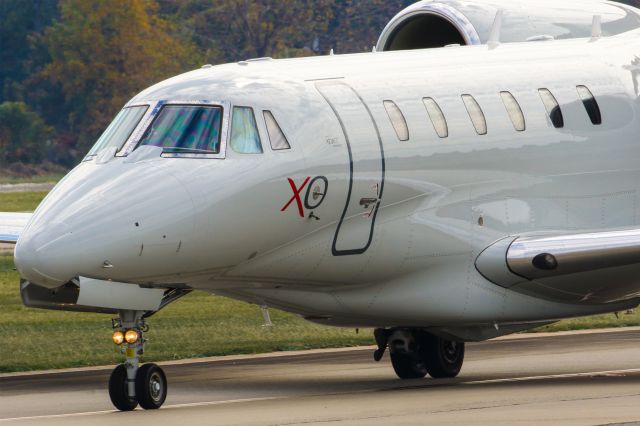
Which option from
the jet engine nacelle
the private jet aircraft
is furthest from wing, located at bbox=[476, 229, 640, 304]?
the jet engine nacelle

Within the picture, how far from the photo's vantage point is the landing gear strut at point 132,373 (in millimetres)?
19891

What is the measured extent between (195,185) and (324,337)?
12.3 meters

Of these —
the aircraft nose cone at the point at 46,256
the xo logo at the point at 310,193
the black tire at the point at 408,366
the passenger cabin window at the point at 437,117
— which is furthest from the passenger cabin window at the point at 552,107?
the aircraft nose cone at the point at 46,256

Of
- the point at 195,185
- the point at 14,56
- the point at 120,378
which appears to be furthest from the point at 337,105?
the point at 14,56

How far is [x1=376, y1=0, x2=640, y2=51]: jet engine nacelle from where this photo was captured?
88.6ft

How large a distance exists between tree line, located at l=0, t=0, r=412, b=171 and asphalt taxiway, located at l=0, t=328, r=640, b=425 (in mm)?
68776

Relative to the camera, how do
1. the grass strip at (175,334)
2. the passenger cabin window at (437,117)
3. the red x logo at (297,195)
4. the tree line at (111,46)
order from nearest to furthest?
1. the red x logo at (297,195)
2. the passenger cabin window at (437,117)
3. the grass strip at (175,334)
4. the tree line at (111,46)

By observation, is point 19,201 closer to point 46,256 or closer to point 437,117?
point 437,117

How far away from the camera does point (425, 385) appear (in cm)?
2383

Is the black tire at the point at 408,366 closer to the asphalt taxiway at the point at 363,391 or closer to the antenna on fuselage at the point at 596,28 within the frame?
the asphalt taxiway at the point at 363,391

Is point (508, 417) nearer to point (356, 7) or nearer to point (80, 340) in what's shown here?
point (80, 340)

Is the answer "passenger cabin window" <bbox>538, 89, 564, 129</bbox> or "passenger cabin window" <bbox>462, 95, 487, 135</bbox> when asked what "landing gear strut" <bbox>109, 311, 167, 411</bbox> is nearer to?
"passenger cabin window" <bbox>462, 95, 487, 135</bbox>

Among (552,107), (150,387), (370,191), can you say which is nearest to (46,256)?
(150,387)

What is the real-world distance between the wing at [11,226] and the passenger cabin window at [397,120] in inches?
220
